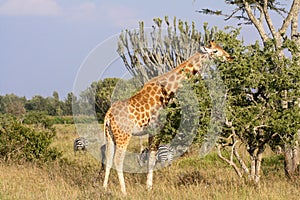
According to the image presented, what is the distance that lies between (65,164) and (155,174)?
112 inches

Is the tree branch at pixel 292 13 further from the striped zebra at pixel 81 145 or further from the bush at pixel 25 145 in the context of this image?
the striped zebra at pixel 81 145

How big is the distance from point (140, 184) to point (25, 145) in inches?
190

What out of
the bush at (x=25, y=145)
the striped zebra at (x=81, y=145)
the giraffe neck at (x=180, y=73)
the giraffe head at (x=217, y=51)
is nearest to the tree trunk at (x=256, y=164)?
the giraffe head at (x=217, y=51)

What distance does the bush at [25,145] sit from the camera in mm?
13242

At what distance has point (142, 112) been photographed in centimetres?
911

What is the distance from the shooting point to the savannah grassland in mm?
7879

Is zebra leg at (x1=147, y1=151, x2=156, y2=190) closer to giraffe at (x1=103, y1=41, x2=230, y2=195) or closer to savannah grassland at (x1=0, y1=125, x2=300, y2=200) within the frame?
giraffe at (x1=103, y1=41, x2=230, y2=195)

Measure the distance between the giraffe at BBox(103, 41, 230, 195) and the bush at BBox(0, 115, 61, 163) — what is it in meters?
4.67

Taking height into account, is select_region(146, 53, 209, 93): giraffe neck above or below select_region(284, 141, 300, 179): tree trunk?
above

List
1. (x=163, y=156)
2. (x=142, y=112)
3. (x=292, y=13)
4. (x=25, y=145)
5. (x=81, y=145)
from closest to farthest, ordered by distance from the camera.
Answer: (x=142, y=112) → (x=292, y=13) → (x=25, y=145) → (x=163, y=156) → (x=81, y=145)

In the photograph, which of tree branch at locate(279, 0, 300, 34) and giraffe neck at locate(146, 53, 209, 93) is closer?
giraffe neck at locate(146, 53, 209, 93)

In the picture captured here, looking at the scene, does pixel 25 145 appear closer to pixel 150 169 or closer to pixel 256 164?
pixel 150 169

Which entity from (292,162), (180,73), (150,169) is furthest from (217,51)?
(292,162)

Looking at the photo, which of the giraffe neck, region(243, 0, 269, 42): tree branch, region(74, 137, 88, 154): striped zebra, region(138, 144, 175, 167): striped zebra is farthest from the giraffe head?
region(74, 137, 88, 154): striped zebra
